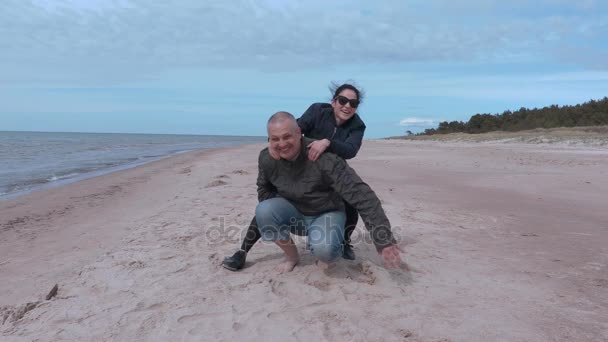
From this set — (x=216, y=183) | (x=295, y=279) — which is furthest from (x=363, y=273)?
(x=216, y=183)

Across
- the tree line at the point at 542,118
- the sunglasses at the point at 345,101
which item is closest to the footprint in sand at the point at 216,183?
the sunglasses at the point at 345,101

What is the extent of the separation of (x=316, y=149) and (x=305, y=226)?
2.00 feet

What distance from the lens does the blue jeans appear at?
309cm

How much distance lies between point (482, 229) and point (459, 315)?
2604 mm

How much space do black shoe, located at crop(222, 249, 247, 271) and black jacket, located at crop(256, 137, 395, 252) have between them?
1.57ft

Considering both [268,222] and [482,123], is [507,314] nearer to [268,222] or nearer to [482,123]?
[268,222]

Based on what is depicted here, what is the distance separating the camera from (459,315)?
270 centimetres

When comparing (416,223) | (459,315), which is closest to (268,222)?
(459,315)

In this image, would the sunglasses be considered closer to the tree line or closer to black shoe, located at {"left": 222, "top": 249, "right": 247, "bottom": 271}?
black shoe, located at {"left": 222, "top": 249, "right": 247, "bottom": 271}

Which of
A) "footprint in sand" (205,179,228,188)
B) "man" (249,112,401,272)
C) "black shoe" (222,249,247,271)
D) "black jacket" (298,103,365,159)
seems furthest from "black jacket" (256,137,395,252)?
"footprint in sand" (205,179,228,188)

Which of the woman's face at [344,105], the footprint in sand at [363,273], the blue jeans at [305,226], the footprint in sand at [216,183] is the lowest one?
the footprint in sand at [363,273]

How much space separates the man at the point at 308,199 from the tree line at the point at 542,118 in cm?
3351

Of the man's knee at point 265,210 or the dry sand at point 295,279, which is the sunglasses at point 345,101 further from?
the dry sand at point 295,279

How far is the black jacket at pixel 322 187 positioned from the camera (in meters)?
2.90
